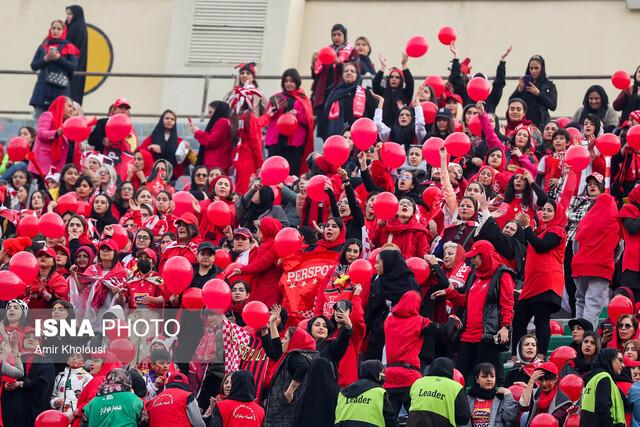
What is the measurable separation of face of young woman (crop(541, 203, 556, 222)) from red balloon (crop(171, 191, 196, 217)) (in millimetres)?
4202

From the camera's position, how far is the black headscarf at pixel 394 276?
683 inches

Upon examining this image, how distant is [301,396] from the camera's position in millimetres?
16438

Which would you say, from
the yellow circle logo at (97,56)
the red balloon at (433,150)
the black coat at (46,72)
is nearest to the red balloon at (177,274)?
the red balloon at (433,150)

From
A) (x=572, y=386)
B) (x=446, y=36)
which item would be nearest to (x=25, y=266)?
(x=572, y=386)

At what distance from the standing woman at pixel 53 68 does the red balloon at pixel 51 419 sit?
26.7 ft

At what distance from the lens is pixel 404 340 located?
16812 mm

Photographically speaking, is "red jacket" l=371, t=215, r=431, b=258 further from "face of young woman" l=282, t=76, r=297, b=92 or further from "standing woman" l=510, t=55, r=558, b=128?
"face of young woman" l=282, t=76, r=297, b=92

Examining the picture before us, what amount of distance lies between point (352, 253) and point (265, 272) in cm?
118

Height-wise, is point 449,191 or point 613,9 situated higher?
point 613,9

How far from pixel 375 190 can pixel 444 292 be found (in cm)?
229

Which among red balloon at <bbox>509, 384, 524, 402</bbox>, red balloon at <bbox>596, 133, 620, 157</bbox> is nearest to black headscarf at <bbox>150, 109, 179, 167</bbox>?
red balloon at <bbox>596, 133, 620, 157</bbox>

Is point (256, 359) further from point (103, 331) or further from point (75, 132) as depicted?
point (75, 132)

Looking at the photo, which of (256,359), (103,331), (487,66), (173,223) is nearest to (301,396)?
(256,359)

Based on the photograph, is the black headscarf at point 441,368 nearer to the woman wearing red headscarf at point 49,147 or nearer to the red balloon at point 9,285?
the red balloon at point 9,285
